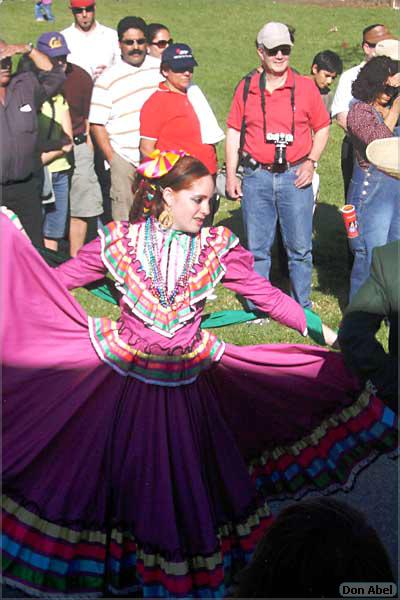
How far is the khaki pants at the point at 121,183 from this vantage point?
7.82 m

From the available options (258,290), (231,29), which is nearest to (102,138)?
(258,290)

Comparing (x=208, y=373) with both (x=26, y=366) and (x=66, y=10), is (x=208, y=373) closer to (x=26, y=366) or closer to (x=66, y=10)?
(x=26, y=366)

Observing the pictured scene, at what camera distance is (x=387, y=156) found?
4.15 meters

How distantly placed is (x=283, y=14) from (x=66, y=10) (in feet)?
15.8

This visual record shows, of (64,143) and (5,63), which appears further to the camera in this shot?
(64,143)

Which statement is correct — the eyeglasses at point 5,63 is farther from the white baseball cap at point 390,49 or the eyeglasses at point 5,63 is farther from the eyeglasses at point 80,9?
the white baseball cap at point 390,49

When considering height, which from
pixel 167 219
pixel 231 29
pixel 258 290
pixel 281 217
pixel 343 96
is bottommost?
pixel 231 29

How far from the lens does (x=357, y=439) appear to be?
14.6 ft

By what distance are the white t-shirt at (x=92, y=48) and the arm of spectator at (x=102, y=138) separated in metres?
1.02

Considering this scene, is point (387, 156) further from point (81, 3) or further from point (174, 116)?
point (81, 3)

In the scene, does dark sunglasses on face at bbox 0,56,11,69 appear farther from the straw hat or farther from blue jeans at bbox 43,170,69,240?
the straw hat

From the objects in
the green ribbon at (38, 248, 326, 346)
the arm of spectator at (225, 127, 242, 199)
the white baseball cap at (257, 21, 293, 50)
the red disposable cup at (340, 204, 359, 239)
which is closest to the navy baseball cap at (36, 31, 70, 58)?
the arm of spectator at (225, 127, 242, 199)

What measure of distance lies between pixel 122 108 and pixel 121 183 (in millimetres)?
605

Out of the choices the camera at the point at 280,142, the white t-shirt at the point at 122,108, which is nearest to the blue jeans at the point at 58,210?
the white t-shirt at the point at 122,108
